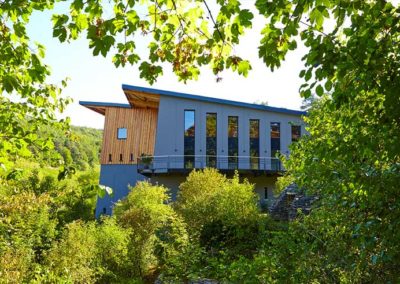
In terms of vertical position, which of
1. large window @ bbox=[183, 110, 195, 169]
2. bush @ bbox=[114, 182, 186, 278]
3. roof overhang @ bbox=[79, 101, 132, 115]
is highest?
roof overhang @ bbox=[79, 101, 132, 115]

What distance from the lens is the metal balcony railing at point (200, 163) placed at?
79.0 feet

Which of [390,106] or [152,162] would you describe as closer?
[390,106]

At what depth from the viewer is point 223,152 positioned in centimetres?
2492

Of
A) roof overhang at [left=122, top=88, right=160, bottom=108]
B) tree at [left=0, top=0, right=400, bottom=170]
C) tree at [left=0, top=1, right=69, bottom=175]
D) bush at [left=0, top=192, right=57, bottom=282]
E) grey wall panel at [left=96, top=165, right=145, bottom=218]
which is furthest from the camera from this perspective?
grey wall panel at [left=96, top=165, right=145, bottom=218]

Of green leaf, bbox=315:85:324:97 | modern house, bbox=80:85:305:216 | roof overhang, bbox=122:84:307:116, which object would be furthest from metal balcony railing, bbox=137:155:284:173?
green leaf, bbox=315:85:324:97

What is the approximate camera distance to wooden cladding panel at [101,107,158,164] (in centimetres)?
2627

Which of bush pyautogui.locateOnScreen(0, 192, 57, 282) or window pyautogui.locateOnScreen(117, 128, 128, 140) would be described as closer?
bush pyautogui.locateOnScreen(0, 192, 57, 282)

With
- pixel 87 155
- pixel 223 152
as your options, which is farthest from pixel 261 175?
pixel 87 155

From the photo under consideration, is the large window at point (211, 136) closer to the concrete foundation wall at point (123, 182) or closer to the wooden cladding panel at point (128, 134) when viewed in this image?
the concrete foundation wall at point (123, 182)

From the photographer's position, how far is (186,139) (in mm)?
24859

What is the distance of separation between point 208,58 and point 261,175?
22942 millimetres

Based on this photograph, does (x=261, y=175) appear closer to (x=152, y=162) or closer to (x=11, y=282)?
(x=152, y=162)

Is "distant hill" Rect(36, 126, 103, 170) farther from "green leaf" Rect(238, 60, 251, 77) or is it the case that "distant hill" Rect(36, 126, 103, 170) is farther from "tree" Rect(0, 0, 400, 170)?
"green leaf" Rect(238, 60, 251, 77)

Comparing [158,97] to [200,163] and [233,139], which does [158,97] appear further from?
[233,139]
